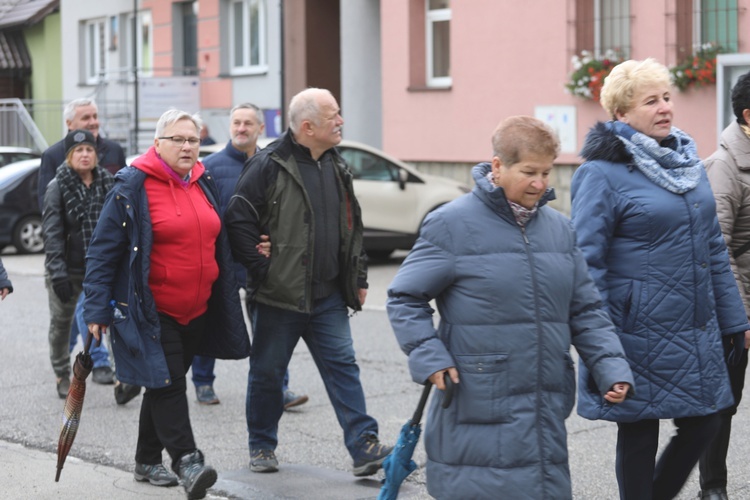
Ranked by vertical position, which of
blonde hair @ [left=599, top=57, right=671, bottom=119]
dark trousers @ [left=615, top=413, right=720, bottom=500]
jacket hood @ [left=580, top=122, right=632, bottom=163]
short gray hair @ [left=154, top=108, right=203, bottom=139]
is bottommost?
dark trousers @ [left=615, top=413, right=720, bottom=500]

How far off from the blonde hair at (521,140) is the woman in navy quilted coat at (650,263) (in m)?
0.64

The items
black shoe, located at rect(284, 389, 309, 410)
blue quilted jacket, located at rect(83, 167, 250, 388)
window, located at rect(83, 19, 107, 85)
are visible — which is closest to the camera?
blue quilted jacket, located at rect(83, 167, 250, 388)

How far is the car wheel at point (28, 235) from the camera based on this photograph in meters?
19.2

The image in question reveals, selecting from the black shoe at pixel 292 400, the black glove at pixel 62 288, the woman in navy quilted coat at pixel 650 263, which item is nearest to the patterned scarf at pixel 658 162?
the woman in navy quilted coat at pixel 650 263

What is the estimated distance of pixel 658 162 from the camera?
195 inches

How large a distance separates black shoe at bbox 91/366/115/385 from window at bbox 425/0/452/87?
1203cm

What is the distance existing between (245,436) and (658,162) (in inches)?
132

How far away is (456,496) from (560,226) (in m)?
0.94

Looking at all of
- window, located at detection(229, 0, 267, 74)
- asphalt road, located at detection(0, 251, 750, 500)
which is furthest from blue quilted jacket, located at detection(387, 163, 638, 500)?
window, located at detection(229, 0, 267, 74)

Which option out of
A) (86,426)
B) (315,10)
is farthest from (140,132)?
(86,426)

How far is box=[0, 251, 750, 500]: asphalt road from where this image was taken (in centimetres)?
630

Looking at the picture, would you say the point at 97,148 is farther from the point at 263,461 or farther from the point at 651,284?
the point at 651,284

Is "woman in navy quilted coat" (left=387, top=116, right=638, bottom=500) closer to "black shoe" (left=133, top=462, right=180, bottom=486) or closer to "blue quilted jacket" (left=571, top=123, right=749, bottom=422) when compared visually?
"blue quilted jacket" (left=571, top=123, right=749, bottom=422)

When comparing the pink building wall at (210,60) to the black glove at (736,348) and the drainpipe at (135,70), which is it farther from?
the black glove at (736,348)
